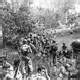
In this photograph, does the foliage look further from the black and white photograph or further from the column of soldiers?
the column of soldiers

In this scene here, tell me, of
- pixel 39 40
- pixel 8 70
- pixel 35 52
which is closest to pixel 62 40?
pixel 39 40

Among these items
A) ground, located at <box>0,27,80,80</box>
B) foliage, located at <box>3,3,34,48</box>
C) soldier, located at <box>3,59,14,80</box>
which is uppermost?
foliage, located at <box>3,3,34,48</box>

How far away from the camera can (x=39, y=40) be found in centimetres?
714

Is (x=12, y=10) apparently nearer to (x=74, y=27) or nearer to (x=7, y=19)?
(x=7, y=19)

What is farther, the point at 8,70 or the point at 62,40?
the point at 8,70

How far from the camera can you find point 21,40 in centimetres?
719

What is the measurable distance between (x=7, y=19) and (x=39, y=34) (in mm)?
1061

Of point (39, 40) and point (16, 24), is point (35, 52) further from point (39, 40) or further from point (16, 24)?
point (16, 24)

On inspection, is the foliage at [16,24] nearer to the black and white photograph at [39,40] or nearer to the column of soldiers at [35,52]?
the black and white photograph at [39,40]

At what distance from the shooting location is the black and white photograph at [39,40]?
7145 millimetres

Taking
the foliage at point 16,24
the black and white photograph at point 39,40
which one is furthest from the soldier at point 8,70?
the foliage at point 16,24

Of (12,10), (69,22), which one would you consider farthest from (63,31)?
(12,10)

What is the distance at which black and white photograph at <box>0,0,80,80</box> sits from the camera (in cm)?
714

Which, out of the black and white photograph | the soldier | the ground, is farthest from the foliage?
the soldier
